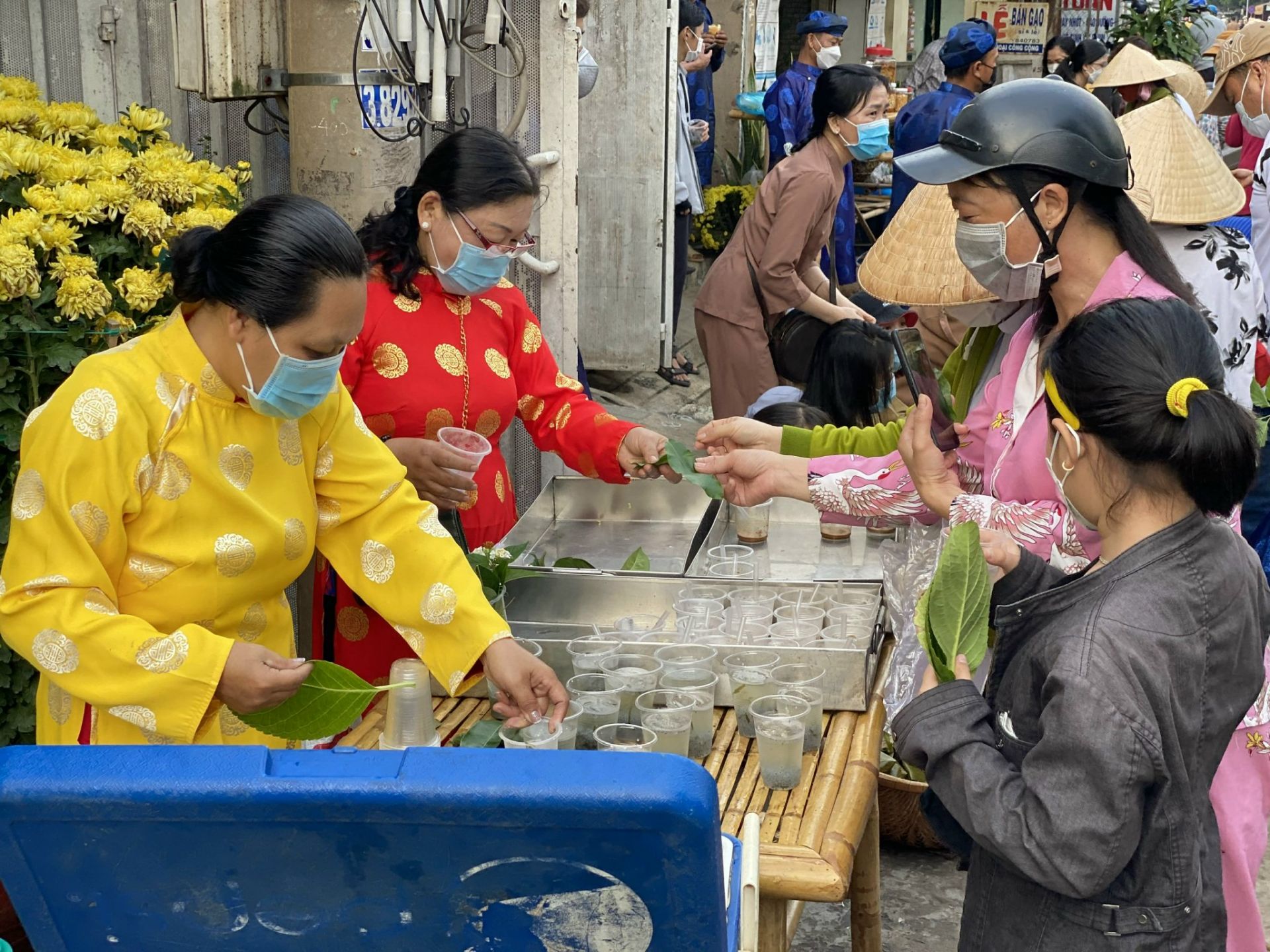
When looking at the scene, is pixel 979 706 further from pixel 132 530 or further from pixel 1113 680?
pixel 132 530

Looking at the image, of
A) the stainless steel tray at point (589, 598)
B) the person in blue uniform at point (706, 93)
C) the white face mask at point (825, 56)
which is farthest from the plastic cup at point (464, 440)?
the white face mask at point (825, 56)

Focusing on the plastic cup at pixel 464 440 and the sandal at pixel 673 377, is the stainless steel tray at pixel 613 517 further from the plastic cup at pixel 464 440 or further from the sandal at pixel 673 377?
the sandal at pixel 673 377

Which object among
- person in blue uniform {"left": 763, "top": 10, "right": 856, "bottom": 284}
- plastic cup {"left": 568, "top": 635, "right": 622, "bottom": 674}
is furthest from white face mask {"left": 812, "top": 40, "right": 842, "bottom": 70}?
plastic cup {"left": 568, "top": 635, "right": 622, "bottom": 674}

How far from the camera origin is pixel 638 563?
306 centimetres

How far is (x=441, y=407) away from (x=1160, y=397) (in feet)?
5.79

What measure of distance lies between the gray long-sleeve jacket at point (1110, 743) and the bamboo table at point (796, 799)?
0.23m

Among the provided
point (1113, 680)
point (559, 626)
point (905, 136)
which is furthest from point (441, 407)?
point (905, 136)

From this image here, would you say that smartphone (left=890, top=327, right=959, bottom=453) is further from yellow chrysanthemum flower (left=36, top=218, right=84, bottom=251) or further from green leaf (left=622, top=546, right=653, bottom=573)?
yellow chrysanthemum flower (left=36, top=218, right=84, bottom=251)

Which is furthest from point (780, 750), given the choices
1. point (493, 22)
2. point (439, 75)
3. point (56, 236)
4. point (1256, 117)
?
point (1256, 117)

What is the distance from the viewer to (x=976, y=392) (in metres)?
2.60

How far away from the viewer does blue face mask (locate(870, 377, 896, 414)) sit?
474 centimetres

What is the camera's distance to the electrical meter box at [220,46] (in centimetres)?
349

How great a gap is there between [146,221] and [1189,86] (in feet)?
19.3

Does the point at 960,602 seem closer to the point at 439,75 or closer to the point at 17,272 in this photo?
the point at 17,272
